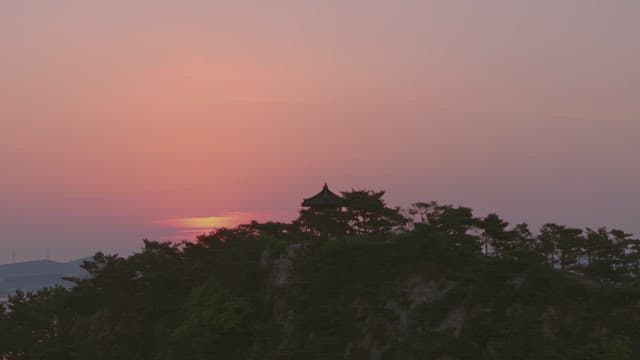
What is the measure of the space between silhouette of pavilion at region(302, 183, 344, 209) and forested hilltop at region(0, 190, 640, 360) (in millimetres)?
655

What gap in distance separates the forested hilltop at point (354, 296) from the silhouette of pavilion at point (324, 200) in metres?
0.66

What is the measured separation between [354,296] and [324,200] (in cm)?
1362

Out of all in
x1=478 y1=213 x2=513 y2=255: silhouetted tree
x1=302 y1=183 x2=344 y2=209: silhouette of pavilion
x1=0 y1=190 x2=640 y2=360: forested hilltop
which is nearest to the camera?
x1=0 y1=190 x2=640 y2=360: forested hilltop

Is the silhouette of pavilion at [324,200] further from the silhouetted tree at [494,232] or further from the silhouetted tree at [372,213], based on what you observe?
the silhouetted tree at [494,232]

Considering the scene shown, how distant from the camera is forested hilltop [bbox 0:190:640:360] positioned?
36594 mm

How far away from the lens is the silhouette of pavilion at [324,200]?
2167 inches

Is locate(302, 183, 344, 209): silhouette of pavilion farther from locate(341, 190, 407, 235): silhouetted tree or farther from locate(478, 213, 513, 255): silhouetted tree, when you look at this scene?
locate(478, 213, 513, 255): silhouetted tree

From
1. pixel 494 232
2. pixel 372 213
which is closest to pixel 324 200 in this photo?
pixel 372 213

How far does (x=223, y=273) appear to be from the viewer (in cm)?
5153

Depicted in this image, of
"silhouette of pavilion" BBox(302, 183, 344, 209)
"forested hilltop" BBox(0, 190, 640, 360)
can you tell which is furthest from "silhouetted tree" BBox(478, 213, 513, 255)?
"silhouette of pavilion" BBox(302, 183, 344, 209)

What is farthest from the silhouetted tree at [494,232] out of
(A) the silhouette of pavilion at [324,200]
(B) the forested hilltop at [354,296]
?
(A) the silhouette of pavilion at [324,200]

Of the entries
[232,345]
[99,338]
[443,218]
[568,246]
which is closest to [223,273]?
[232,345]

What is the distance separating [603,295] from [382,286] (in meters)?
12.8

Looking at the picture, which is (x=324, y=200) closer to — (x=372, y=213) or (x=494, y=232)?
(x=372, y=213)
